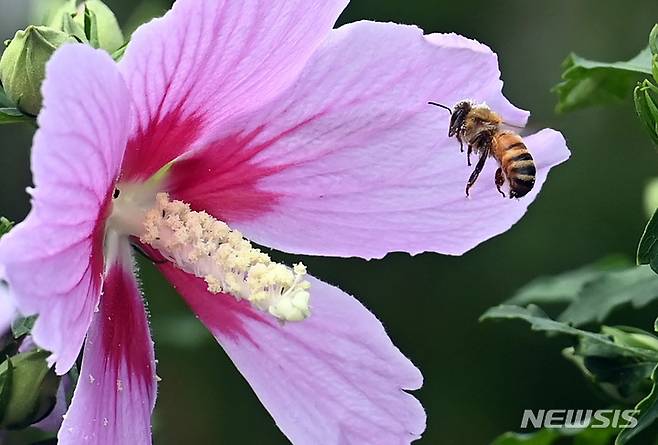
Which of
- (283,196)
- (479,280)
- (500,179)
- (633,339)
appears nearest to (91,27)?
(283,196)

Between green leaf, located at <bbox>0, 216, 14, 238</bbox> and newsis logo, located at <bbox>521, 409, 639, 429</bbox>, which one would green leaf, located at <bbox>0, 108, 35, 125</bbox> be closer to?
green leaf, located at <bbox>0, 216, 14, 238</bbox>

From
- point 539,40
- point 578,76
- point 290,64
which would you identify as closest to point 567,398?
point 539,40

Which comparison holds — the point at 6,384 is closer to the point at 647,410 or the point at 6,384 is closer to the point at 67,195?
the point at 67,195

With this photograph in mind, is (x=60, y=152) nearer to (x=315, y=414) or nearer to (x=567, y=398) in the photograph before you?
(x=315, y=414)

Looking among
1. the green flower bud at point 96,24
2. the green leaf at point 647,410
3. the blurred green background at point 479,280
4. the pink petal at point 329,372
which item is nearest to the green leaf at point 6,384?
the pink petal at point 329,372

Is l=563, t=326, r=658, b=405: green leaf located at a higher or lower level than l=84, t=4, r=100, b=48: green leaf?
lower

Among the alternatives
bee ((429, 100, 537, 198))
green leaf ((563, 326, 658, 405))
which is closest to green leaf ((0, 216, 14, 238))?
bee ((429, 100, 537, 198))

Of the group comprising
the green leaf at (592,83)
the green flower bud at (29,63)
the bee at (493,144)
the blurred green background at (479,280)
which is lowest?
the blurred green background at (479,280)

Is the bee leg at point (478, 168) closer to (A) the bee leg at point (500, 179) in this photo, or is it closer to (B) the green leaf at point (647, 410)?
(A) the bee leg at point (500, 179)
